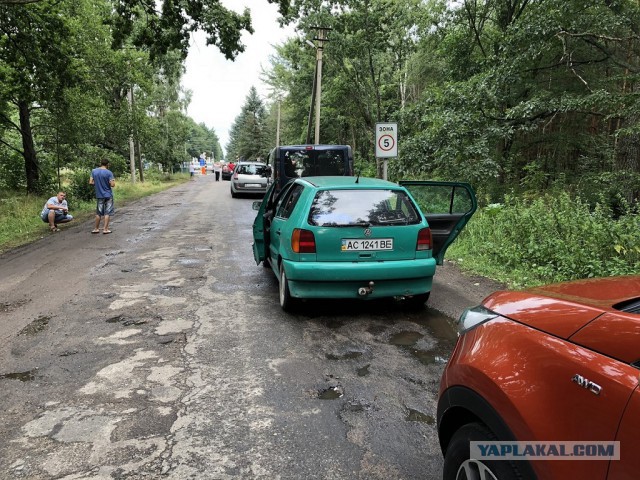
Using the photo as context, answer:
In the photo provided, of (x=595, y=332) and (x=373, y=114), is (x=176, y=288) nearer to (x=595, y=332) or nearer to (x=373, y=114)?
(x=595, y=332)

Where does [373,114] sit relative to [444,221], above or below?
above

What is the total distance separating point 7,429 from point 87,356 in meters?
1.15

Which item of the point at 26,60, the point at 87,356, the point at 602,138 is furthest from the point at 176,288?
the point at 602,138

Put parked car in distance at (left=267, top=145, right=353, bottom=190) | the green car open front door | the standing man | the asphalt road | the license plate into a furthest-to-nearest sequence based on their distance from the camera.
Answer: parked car in distance at (left=267, top=145, right=353, bottom=190)
the standing man
the green car open front door
the license plate
the asphalt road

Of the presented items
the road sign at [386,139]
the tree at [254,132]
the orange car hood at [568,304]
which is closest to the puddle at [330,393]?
the orange car hood at [568,304]

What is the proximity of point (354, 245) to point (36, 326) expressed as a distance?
3552 mm

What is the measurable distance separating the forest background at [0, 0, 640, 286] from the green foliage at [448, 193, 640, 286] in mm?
27

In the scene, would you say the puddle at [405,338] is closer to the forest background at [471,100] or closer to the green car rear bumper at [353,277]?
the green car rear bumper at [353,277]

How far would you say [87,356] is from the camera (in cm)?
404

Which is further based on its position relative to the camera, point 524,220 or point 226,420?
point 524,220

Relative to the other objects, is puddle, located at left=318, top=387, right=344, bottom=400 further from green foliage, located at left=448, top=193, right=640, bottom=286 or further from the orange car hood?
green foliage, located at left=448, top=193, right=640, bottom=286

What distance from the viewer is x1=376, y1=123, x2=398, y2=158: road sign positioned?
32.9 ft

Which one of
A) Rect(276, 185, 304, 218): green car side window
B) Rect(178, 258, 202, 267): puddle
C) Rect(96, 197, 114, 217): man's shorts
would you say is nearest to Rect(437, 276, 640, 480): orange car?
Rect(276, 185, 304, 218): green car side window

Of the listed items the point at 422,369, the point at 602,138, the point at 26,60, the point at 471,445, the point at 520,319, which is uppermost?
the point at 26,60
